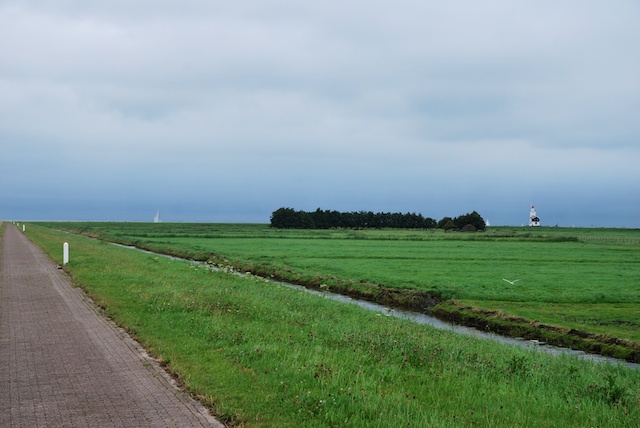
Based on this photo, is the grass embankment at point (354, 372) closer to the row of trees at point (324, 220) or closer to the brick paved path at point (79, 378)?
the brick paved path at point (79, 378)

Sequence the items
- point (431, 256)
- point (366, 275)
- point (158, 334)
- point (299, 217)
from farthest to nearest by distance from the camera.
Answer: point (299, 217), point (431, 256), point (366, 275), point (158, 334)

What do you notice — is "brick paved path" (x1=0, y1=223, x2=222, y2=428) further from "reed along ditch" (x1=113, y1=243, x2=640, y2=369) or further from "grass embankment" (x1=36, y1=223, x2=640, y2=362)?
"grass embankment" (x1=36, y1=223, x2=640, y2=362)

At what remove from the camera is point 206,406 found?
334 inches

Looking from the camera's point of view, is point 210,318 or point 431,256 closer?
point 210,318

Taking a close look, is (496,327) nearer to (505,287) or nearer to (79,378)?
(505,287)

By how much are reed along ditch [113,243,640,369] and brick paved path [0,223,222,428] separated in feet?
36.8

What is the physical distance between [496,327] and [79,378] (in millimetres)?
16863

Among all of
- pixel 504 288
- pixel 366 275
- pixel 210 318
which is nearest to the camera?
pixel 210 318

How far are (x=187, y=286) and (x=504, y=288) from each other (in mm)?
17690

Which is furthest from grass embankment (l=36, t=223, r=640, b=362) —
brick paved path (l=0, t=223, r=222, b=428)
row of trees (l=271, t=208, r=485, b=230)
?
row of trees (l=271, t=208, r=485, b=230)

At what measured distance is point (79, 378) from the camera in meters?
9.73

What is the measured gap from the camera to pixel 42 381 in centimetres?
959

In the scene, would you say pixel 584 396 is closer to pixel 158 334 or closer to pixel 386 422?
pixel 386 422

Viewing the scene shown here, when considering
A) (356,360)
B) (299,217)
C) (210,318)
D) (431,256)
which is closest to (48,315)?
(210,318)
